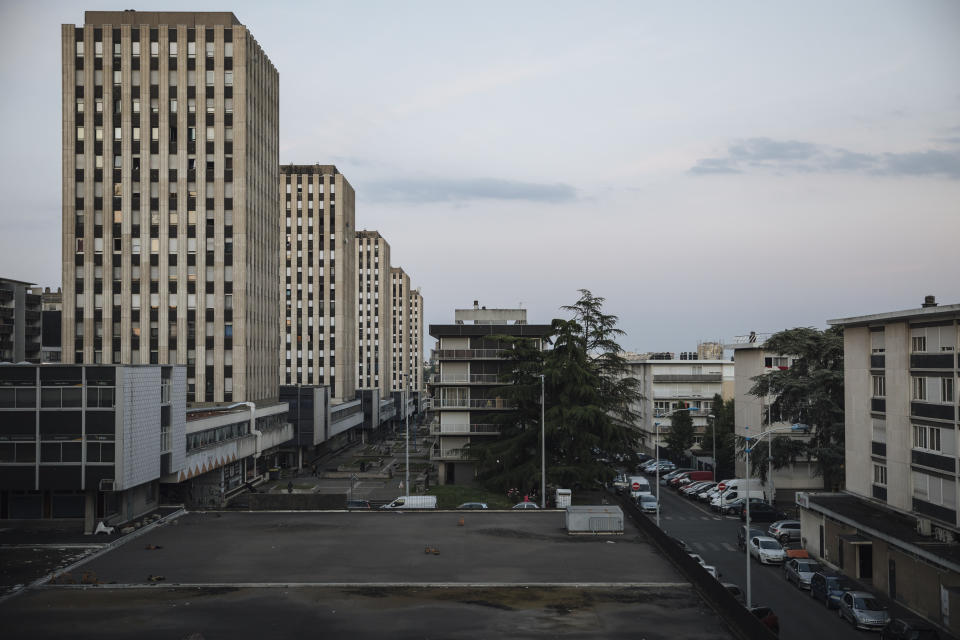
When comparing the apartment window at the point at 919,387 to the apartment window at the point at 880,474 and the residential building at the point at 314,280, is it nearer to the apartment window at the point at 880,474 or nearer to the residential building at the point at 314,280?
the apartment window at the point at 880,474

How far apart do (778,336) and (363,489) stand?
4453 centimetres

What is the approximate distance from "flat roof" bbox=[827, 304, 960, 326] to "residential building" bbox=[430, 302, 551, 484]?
3195cm

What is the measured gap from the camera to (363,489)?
8862cm

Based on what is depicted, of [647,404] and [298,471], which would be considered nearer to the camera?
[298,471]

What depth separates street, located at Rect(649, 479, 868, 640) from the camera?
1517 inches

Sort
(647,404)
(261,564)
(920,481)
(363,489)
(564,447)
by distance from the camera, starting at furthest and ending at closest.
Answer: (647,404), (363,489), (564,447), (920,481), (261,564)

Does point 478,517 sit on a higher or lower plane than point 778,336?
lower

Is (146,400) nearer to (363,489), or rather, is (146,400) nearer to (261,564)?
(261,564)

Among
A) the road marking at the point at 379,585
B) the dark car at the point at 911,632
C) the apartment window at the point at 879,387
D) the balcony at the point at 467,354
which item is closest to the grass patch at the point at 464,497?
the balcony at the point at 467,354

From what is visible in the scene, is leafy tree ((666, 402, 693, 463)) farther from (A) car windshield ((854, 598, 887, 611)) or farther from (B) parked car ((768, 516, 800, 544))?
(A) car windshield ((854, 598, 887, 611))

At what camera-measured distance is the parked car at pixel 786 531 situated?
2422 inches

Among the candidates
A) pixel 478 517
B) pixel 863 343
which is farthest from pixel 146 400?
pixel 863 343

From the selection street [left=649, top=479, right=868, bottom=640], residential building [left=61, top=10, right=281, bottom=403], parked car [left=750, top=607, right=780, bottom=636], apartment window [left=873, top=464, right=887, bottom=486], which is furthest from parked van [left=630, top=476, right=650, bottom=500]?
parked car [left=750, top=607, right=780, bottom=636]

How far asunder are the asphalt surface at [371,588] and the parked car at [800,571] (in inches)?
391
